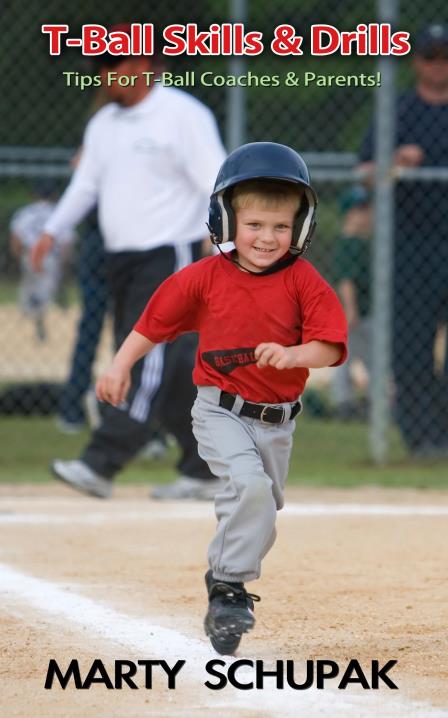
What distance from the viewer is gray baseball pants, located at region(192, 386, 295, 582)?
13.6ft

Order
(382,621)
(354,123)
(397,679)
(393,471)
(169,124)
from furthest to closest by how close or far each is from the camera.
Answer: (354,123)
(393,471)
(169,124)
(382,621)
(397,679)

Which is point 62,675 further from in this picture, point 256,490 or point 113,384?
point 113,384

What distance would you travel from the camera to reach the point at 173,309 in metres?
4.38

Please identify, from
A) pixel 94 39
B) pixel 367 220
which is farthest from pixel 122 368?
pixel 367 220

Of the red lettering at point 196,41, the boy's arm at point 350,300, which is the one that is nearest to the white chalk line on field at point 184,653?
the red lettering at point 196,41

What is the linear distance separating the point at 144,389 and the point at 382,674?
344cm

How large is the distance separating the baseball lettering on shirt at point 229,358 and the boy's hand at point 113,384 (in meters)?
0.27

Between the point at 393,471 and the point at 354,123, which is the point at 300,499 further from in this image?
the point at 354,123

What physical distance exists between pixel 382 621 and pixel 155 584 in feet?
3.14

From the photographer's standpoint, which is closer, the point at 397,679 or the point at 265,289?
the point at 397,679

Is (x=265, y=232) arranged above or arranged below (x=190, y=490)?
above

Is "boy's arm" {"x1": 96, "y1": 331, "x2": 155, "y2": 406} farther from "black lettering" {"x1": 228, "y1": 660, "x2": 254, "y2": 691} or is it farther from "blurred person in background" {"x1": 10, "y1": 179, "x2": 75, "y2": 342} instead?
"blurred person in background" {"x1": 10, "y1": 179, "x2": 75, "y2": 342}

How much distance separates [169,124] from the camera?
738 centimetres

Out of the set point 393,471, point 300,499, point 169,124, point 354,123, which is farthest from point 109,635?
point 354,123
